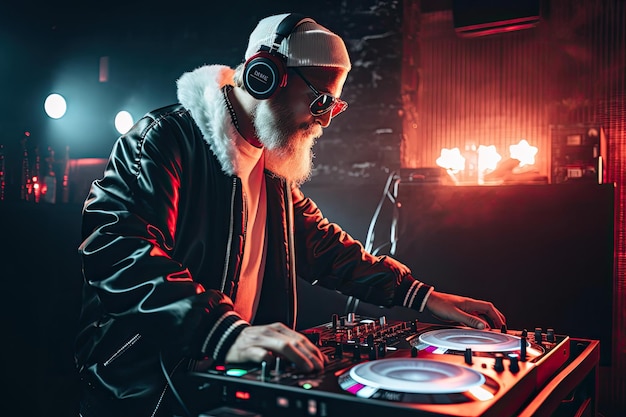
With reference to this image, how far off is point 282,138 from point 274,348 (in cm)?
75

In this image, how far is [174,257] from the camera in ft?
4.47

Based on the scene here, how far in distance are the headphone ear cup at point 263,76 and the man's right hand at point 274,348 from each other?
0.64m

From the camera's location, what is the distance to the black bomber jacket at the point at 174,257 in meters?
1.08

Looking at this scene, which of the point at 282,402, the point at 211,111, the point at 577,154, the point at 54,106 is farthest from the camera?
the point at 54,106

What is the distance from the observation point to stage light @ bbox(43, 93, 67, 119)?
3.53 m

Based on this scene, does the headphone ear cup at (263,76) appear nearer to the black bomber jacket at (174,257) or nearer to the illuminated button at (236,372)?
the black bomber jacket at (174,257)

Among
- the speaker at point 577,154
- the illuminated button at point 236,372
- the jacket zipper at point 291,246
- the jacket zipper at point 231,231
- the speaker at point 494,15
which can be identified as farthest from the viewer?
the speaker at point 494,15

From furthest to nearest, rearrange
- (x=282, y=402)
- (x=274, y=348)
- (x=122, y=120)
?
(x=122, y=120) < (x=274, y=348) < (x=282, y=402)

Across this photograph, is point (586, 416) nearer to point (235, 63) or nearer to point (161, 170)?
point (161, 170)

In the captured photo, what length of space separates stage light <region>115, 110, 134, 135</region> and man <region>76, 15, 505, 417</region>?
2.38m

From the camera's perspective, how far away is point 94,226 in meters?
1.21

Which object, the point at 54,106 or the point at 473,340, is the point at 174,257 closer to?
the point at 473,340

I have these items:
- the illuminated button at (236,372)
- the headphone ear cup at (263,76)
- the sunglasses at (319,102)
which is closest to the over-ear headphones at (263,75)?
the headphone ear cup at (263,76)

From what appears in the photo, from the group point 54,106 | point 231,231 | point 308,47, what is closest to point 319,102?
point 308,47
